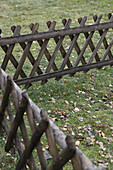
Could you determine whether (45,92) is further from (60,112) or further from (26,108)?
(26,108)

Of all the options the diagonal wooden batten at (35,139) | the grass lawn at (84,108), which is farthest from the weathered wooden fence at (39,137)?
the grass lawn at (84,108)

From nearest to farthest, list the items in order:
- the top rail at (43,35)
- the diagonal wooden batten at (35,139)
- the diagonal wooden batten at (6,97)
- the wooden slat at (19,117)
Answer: the diagonal wooden batten at (35,139) < the wooden slat at (19,117) < the diagonal wooden batten at (6,97) < the top rail at (43,35)

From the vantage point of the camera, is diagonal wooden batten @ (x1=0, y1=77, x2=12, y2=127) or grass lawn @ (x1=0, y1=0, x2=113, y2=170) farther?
grass lawn @ (x1=0, y1=0, x2=113, y2=170)

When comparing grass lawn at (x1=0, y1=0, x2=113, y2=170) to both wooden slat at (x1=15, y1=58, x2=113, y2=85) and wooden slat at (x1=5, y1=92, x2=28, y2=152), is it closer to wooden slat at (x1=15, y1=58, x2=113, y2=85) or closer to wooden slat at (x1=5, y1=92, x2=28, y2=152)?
wooden slat at (x1=15, y1=58, x2=113, y2=85)

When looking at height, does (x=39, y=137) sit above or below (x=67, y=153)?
below

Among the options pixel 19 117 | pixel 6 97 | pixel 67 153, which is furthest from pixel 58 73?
pixel 67 153

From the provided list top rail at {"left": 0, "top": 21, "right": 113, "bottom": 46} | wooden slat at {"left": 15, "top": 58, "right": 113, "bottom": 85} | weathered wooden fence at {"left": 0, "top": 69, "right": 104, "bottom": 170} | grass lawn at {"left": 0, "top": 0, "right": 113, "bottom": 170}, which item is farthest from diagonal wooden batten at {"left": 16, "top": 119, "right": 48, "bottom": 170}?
top rail at {"left": 0, "top": 21, "right": 113, "bottom": 46}

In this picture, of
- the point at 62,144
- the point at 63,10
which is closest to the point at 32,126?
the point at 62,144

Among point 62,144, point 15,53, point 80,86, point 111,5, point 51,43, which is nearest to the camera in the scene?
point 62,144

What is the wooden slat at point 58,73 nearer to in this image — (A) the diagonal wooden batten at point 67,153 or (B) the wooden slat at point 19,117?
(B) the wooden slat at point 19,117

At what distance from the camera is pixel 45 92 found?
5.71 metres

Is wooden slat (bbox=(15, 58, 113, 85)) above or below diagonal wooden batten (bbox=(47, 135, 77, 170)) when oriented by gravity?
below

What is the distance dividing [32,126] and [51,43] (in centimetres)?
619

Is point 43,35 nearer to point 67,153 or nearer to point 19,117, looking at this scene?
point 19,117
